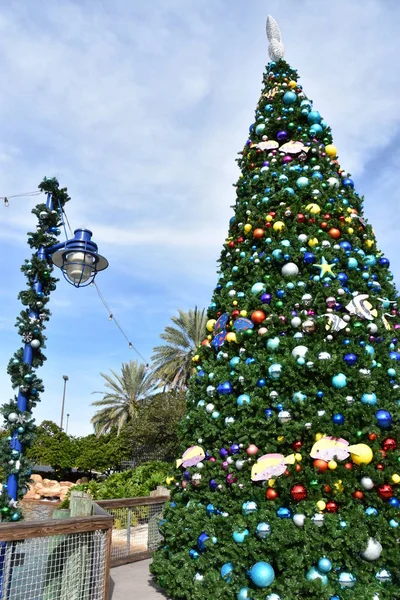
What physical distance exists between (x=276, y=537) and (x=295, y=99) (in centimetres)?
539

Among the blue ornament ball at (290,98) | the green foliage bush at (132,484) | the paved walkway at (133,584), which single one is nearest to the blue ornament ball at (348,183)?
the blue ornament ball at (290,98)

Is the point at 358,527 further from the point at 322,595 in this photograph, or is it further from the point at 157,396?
Answer: the point at 157,396

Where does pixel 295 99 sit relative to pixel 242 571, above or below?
above

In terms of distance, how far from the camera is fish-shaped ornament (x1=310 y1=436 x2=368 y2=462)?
3859mm

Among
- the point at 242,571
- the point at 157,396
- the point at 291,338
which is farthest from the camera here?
the point at 157,396

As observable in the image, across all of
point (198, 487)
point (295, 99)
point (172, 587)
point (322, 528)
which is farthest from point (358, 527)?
point (295, 99)

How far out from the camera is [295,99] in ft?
20.0

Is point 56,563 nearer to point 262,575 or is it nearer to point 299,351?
point 262,575

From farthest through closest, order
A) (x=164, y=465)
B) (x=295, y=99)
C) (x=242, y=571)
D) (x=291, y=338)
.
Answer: (x=164, y=465), (x=295, y=99), (x=291, y=338), (x=242, y=571)

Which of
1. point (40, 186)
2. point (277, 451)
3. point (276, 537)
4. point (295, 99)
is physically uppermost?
point (295, 99)

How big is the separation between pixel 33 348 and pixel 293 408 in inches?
98.9

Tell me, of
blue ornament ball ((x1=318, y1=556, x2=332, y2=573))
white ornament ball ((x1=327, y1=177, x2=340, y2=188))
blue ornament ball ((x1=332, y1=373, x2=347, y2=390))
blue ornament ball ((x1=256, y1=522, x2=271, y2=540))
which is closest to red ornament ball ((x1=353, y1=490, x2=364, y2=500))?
blue ornament ball ((x1=318, y1=556, x2=332, y2=573))

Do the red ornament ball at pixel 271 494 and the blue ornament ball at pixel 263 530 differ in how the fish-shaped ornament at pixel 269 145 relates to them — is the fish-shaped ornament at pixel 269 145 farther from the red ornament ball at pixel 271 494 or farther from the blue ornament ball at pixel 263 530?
the blue ornament ball at pixel 263 530

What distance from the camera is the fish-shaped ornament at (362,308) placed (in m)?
4.56
